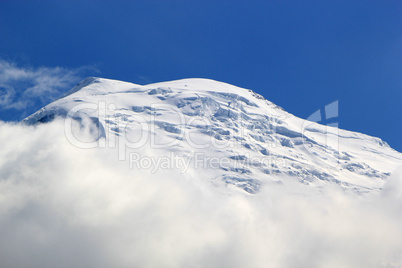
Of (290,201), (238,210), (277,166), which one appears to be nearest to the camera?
(238,210)

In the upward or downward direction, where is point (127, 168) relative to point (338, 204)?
upward

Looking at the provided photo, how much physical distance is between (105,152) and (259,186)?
55.0 meters

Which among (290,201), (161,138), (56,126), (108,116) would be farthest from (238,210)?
(56,126)

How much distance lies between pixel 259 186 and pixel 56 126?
79354 millimetres

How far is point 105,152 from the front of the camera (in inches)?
7269

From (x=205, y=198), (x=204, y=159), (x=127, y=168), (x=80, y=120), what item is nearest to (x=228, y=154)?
(x=204, y=159)

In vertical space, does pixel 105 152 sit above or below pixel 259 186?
above

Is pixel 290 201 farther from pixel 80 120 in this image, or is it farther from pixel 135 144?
pixel 80 120

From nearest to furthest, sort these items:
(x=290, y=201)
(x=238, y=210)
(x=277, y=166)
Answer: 1. (x=238, y=210)
2. (x=290, y=201)
3. (x=277, y=166)

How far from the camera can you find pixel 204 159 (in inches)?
7416

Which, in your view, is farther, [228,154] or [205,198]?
[228,154]

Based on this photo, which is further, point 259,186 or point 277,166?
point 277,166

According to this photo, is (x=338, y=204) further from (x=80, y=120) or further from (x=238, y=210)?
(x=80, y=120)

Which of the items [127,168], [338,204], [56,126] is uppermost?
[56,126]
